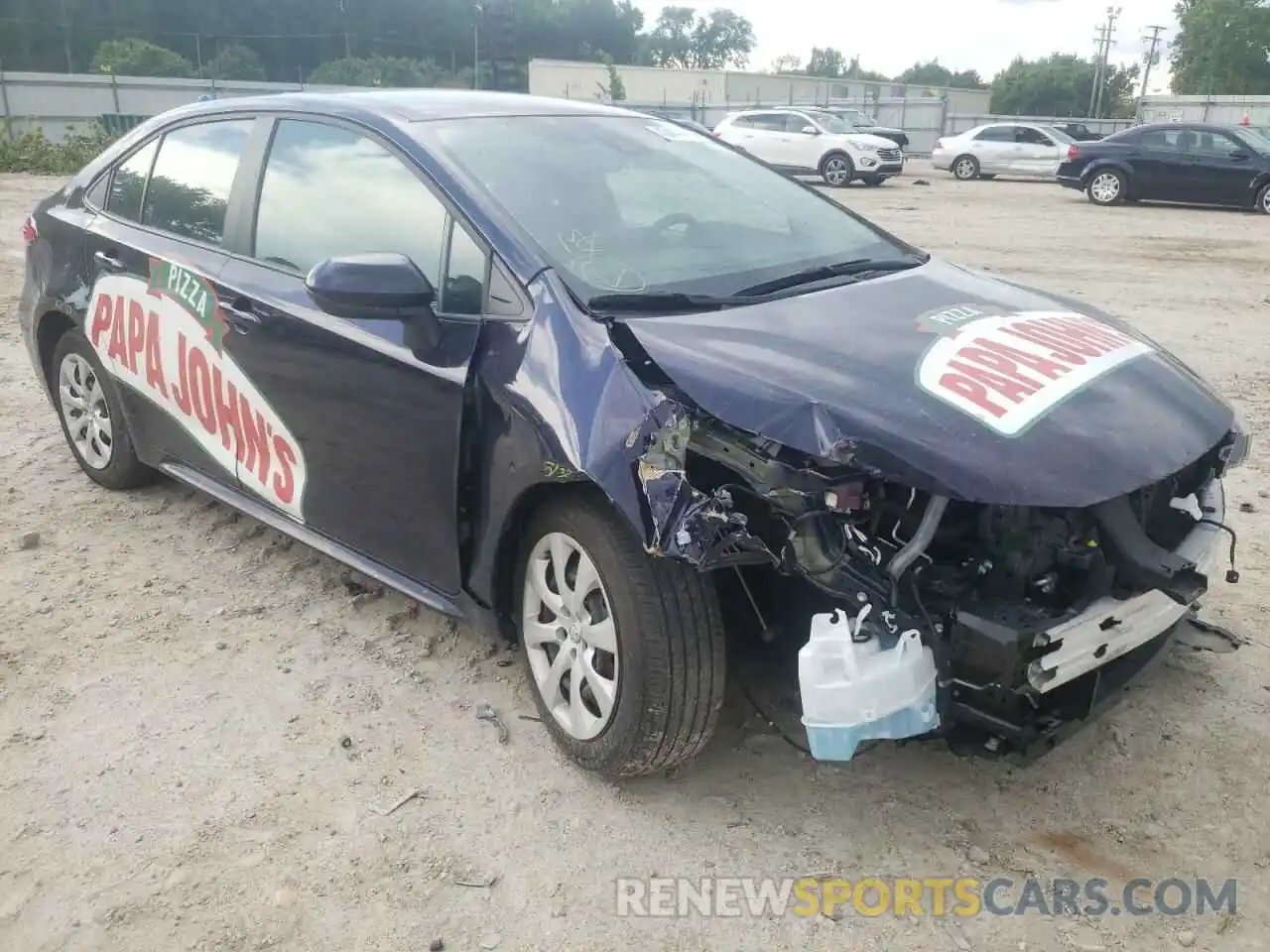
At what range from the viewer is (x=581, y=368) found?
8.36 feet

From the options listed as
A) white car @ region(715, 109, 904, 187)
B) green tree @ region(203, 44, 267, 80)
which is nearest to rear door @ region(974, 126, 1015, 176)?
white car @ region(715, 109, 904, 187)

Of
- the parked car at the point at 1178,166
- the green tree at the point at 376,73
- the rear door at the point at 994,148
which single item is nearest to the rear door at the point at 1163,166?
the parked car at the point at 1178,166

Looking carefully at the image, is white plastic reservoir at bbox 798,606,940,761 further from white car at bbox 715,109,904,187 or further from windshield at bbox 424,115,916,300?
white car at bbox 715,109,904,187

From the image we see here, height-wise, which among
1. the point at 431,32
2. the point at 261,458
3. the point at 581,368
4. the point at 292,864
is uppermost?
the point at 431,32

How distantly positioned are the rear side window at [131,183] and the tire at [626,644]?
8.34 feet

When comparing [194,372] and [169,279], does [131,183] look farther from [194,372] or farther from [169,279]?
[194,372]

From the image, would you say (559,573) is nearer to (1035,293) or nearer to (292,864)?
(292,864)

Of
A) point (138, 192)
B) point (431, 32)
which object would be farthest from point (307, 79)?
point (138, 192)

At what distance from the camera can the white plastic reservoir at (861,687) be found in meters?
2.24

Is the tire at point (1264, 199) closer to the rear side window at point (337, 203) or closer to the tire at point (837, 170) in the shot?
the tire at point (837, 170)

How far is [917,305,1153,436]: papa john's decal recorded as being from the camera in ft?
7.70

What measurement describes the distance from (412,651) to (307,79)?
71.4 m

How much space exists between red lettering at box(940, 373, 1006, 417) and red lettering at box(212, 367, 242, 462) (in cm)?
238

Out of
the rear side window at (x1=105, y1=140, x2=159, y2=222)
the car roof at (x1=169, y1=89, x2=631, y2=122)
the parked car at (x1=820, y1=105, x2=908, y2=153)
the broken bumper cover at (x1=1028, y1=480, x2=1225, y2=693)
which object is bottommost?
the broken bumper cover at (x1=1028, y1=480, x2=1225, y2=693)
